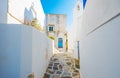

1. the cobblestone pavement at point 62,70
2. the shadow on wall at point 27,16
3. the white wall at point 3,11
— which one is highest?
the shadow on wall at point 27,16

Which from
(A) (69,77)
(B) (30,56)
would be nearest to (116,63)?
(B) (30,56)

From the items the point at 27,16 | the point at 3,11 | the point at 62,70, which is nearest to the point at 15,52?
the point at 3,11

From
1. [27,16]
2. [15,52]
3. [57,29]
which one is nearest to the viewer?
[15,52]

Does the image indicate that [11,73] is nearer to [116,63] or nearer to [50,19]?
[116,63]

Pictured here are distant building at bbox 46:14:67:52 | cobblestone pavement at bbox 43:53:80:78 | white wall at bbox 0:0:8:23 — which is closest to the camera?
white wall at bbox 0:0:8:23

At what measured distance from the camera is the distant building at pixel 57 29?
765 inches

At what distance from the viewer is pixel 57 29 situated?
20.3 m

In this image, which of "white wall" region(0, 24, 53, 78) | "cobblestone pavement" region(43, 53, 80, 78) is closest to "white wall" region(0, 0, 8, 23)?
"white wall" region(0, 24, 53, 78)

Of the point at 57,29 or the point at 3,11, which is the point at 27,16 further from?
the point at 57,29

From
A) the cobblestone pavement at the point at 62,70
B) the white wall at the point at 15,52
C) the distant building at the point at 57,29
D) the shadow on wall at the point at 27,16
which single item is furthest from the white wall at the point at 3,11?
the distant building at the point at 57,29

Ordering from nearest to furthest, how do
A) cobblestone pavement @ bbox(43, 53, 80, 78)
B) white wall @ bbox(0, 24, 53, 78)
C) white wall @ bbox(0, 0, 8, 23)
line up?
1. white wall @ bbox(0, 24, 53, 78)
2. white wall @ bbox(0, 0, 8, 23)
3. cobblestone pavement @ bbox(43, 53, 80, 78)

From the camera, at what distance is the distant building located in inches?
765

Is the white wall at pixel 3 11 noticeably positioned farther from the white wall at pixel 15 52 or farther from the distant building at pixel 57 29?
the distant building at pixel 57 29

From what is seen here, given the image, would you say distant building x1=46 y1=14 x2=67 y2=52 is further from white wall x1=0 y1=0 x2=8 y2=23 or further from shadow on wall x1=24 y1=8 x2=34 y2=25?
white wall x1=0 y1=0 x2=8 y2=23
